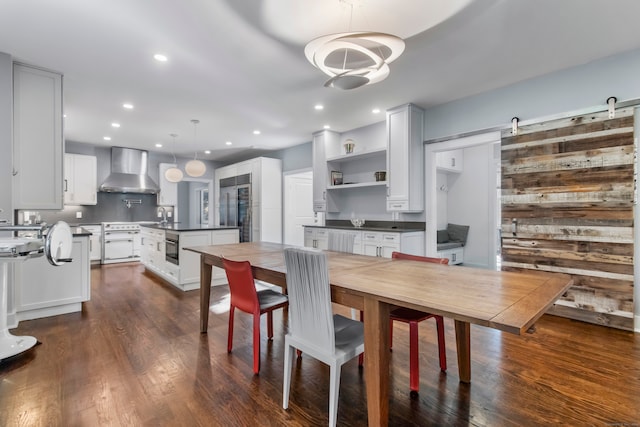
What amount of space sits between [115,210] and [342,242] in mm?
6331

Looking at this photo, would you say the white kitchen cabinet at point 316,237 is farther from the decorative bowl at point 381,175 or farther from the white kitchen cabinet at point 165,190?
the white kitchen cabinet at point 165,190

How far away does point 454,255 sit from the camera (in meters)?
5.73

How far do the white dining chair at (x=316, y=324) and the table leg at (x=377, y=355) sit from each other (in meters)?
0.19

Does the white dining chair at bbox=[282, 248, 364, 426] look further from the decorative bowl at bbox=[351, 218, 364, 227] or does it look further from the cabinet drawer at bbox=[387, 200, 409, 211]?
the decorative bowl at bbox=[351, 218, 364, 227]

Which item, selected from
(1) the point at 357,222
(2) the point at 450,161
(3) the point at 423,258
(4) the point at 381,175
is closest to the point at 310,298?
(3) the point at 423,258

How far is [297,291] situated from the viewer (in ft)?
5.61

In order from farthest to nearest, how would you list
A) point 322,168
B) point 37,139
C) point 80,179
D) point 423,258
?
1. point 80,179
2. point 322,168
3. point 37,139
4. point 423,258

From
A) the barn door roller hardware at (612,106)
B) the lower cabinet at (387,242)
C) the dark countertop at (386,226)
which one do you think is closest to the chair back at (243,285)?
the lower cabinet at (387,242)

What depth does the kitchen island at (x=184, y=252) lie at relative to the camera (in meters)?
4.33

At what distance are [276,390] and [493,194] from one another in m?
5.35

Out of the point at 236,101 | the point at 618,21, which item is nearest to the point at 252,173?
the point at 236,101

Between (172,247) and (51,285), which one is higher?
(172,247)

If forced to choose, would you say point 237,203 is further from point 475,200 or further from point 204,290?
point 475,200

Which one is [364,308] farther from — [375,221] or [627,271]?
[375,221]
